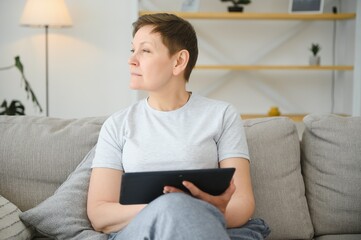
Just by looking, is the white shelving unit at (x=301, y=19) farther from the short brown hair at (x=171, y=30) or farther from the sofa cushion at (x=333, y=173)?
the short brown hair at (x=171, y=30)

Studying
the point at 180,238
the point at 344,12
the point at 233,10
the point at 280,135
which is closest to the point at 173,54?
the point at 280,135

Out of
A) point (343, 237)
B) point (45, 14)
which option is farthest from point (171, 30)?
point (45, 14)

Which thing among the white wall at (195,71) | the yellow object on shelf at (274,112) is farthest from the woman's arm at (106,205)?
the white wall at (195,71)

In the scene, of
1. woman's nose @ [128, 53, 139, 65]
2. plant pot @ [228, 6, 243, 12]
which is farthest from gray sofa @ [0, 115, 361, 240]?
plant pot @ [228, 6, 243, 12]

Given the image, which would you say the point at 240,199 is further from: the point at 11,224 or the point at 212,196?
the point at 11,224

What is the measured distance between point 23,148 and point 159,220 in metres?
0.84

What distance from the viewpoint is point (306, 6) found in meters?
4.94

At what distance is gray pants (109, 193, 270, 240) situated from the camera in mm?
1520

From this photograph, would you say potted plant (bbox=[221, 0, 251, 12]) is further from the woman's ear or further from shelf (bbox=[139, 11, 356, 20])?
the woman's ear

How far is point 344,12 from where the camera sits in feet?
17.0

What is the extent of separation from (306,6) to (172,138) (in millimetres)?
3263

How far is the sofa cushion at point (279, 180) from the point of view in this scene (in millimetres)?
2180

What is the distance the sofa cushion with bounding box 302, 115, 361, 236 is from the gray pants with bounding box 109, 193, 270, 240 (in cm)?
73

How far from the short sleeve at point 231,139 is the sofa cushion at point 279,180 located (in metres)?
0.25
